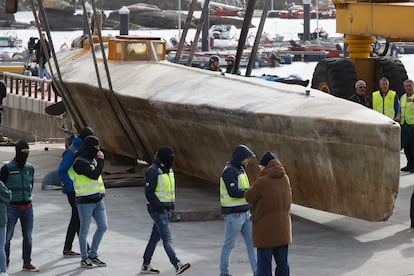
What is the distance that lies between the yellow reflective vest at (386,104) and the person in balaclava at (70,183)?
7.45 meters

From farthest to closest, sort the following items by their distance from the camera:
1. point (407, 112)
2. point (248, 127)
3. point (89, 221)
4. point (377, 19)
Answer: point (377, 19) → point (407, 112) → point (248, 127) → point (89, 221)

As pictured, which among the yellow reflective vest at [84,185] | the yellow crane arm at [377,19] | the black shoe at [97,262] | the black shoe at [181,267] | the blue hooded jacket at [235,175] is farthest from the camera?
the yellow crane arm at [377,19]

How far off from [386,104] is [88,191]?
8277 mm

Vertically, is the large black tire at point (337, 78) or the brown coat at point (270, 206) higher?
the brown coat at point (270, 206)

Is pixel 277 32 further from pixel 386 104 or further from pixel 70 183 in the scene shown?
pixel 70 183

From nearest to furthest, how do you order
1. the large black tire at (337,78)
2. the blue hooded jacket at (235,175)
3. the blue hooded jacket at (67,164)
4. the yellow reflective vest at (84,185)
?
the blue hooded jacket at (235,175) < the yellow reflective vest at (84,185) < the blue hooded jacket at (67,164) < the large black tire at (337,78)

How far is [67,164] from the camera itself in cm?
1412

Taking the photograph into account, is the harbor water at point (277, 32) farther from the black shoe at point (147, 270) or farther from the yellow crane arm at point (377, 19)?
the black shoe at point (147, 270)

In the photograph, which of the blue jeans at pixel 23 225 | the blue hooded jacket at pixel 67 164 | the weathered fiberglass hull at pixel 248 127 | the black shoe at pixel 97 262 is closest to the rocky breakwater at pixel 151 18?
the weathered fiberglass hull at pixel 248 127

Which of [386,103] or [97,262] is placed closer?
[97,262]

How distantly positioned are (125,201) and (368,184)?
179 inches

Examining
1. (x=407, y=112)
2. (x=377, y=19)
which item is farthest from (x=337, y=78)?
(x=407, y=112)

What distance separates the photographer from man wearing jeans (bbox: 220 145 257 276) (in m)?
12.9

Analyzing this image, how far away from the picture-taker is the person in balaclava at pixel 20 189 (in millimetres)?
13500
